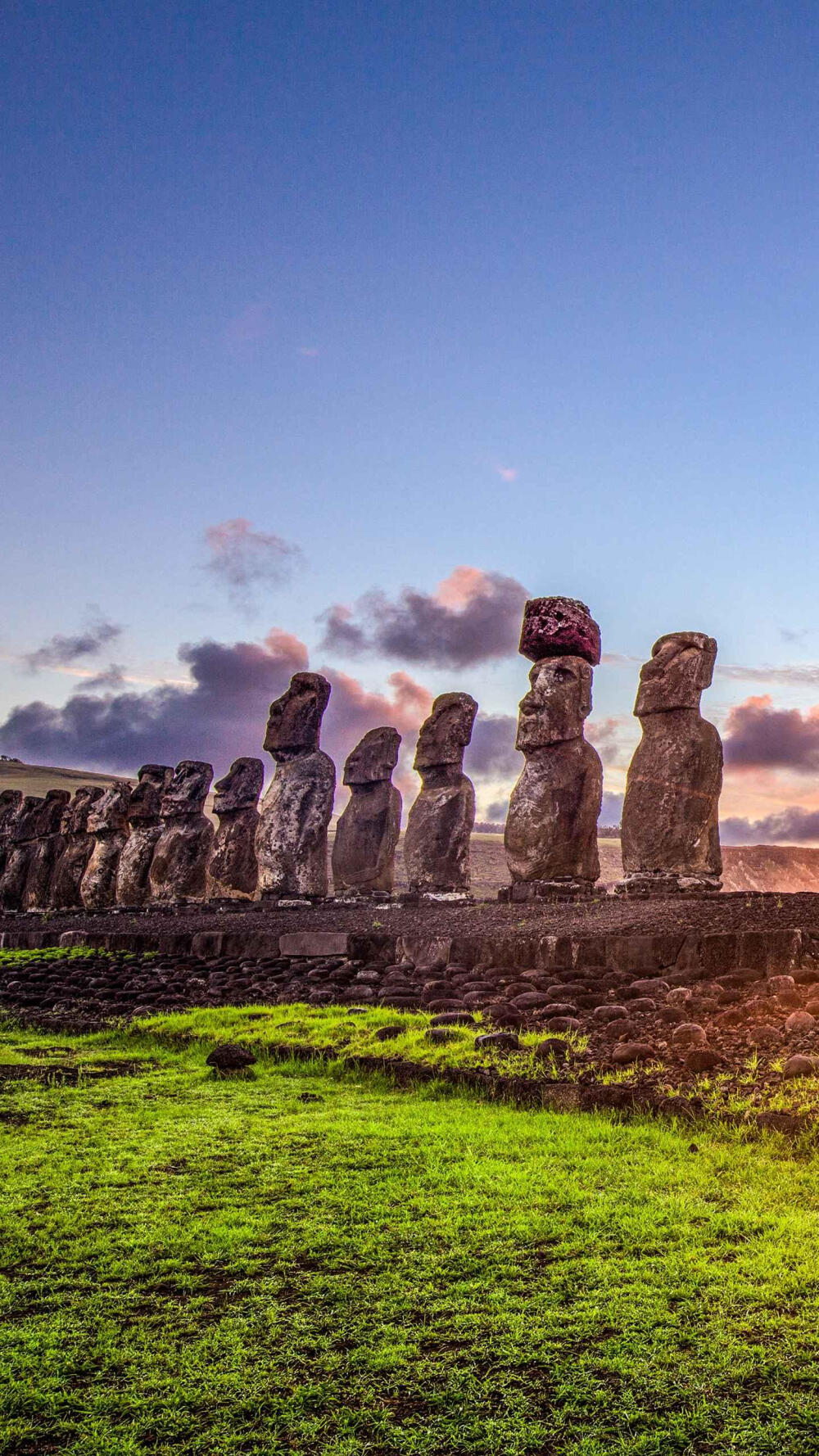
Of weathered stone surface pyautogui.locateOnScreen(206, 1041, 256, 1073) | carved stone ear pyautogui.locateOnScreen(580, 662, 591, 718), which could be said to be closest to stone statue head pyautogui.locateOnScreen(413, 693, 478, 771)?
carved stone ear pyautogui.locateOnScreen(580, 662, 591, 718)

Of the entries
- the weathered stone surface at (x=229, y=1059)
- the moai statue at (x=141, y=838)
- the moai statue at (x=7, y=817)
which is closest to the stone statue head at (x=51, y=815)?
the moai statue at (x=7, y=817)

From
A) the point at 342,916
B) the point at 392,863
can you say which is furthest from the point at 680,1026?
the point at 392,863

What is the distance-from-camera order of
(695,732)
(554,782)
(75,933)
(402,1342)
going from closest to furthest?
(402,1342) < (695,732) < (554,782) < (75,933)

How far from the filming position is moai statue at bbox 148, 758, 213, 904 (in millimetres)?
22156

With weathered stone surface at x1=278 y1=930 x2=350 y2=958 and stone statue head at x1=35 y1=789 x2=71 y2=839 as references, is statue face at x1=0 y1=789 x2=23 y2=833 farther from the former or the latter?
weathered stone surface at x1=278 y1=930 x2=350 y2=958

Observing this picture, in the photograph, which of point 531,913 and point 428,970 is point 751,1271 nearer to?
point 428,970

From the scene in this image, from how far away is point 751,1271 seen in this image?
325cm

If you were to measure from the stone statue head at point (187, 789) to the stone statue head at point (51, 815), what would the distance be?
858cm

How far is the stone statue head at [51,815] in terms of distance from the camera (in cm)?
3036

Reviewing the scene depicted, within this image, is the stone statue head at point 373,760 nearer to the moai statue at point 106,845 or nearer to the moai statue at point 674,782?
the moai statue at point 674,782

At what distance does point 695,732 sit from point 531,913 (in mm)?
3094

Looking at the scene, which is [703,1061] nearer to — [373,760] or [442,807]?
[442,807]

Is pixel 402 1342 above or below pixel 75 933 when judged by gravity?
below

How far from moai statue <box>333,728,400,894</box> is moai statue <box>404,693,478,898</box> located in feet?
2.40
